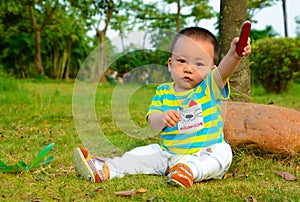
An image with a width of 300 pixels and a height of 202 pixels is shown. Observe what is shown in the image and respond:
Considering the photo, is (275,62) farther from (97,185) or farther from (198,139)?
(97,185)

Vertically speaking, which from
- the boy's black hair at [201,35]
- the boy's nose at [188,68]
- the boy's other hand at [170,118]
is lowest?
the boy's other hand at [170,118]

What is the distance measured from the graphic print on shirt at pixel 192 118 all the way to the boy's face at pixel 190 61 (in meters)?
0.13

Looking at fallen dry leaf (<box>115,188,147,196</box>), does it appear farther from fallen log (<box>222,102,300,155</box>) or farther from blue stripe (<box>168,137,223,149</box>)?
fallen log (<box>222,102,300,155</box>)

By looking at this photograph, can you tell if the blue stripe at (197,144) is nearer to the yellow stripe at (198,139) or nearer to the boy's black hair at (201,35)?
the yellow stripe at (198,139)

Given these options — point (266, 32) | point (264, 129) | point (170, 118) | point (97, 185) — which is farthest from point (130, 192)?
point (266, 32)

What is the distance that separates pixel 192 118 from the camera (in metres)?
2.69

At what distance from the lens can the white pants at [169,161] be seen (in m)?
2.60

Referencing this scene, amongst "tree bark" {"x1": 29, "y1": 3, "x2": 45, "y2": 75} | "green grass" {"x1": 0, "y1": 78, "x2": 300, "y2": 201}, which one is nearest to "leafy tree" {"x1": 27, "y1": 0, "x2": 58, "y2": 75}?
"tree bark" {"x1": 29, "y1": 3, "x2": 45, "y2": 75}

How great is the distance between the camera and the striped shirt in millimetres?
2682

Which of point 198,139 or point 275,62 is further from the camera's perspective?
point 275,62

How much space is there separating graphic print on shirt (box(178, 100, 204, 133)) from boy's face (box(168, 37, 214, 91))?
0.43 ft

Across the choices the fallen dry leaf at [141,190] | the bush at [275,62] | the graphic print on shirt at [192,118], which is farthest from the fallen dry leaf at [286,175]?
the bush at [275,62]

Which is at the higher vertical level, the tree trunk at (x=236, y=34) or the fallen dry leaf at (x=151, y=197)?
the tree trunk at (x=236, y=34)

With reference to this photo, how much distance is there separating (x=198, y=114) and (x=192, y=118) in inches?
1.7
